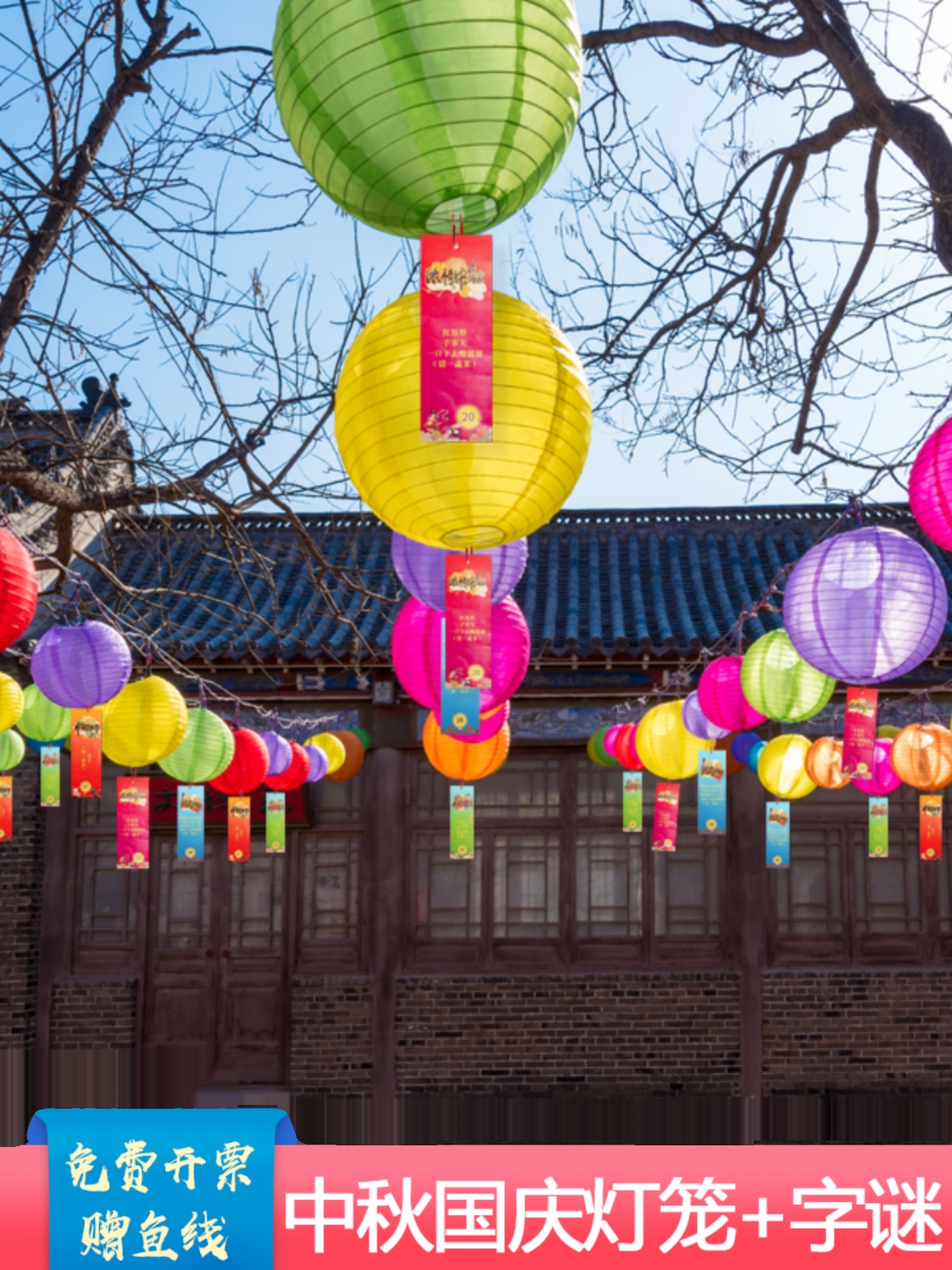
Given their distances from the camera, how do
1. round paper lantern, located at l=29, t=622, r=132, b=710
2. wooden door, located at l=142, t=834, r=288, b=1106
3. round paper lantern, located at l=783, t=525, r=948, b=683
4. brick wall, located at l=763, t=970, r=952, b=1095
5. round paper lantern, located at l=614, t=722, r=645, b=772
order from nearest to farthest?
round paper lantern, located at l=783, t=525, r=948, b=683, round paper lantern, located at l=29, t=622, r=132, b=710, round paper lantern, located at l=614, t=722, r=645, b=772, brick wall, located at l=763, t=970, r=952, b=1095, wooden door, located at l=142, t=834, r=288, b=1106

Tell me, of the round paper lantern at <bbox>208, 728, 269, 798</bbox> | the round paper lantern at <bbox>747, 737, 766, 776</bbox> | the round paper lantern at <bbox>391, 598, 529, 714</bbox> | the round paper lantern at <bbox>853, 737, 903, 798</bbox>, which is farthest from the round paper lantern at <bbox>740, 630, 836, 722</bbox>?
the round paper lantern at <bbox>208, 728, 269, 798</bbox>

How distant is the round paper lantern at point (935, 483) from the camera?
3689 millimetres

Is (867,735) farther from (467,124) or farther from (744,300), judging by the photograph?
(467,124)

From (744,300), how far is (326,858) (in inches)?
Result: 254

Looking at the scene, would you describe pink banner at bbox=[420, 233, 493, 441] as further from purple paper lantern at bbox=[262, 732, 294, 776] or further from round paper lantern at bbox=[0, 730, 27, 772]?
round paper lantern at bbox=[0, 730, 27, 772]

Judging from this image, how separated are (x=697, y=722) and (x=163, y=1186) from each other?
4983 mm

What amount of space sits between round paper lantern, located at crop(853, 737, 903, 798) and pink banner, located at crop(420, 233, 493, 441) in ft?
16.0

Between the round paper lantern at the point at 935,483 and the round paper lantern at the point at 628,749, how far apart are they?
408 cm

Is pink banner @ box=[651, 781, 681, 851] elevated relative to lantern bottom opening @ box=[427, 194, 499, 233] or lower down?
lower down

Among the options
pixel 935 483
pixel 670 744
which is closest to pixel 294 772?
pixel 670 744

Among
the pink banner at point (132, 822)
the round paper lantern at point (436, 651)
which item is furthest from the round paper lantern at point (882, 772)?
the pink banner at point (132, 822)

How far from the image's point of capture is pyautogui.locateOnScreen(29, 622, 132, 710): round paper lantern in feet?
17.2

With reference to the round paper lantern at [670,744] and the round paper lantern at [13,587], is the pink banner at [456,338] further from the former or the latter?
the round paper lantern at [670,744]

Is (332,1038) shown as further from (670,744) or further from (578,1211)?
(578,1211)
